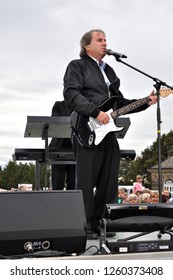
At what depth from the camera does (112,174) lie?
14.3 feet

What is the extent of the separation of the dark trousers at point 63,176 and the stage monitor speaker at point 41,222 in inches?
132

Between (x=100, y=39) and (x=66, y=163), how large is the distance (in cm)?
226

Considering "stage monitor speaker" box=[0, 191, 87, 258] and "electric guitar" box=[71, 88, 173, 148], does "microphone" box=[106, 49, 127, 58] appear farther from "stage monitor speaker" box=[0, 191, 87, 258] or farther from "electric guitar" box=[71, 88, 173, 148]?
"stage monitor speaker" box=[0, 191, 87, 258]

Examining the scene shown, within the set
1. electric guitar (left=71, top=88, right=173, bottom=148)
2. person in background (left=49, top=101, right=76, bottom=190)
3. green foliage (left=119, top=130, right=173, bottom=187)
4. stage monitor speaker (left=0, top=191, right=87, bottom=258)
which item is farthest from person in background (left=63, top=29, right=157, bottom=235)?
green foliage (left=119, top=130, right=173, bottom=187)

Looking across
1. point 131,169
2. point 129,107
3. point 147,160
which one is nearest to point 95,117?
point 129,107

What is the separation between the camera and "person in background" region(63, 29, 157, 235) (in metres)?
4.25

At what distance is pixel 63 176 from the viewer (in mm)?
6781

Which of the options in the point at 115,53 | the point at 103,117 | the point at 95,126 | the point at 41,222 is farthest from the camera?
the point at 115,53

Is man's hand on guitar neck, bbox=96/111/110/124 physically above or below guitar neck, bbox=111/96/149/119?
below

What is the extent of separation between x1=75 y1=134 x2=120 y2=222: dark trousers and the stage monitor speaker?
0.98 metres

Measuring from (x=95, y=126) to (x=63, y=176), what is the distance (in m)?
2.64

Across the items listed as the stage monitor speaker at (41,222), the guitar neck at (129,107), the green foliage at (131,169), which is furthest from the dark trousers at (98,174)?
the green foliage at (131,169)

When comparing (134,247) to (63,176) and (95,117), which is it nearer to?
(95,117)
